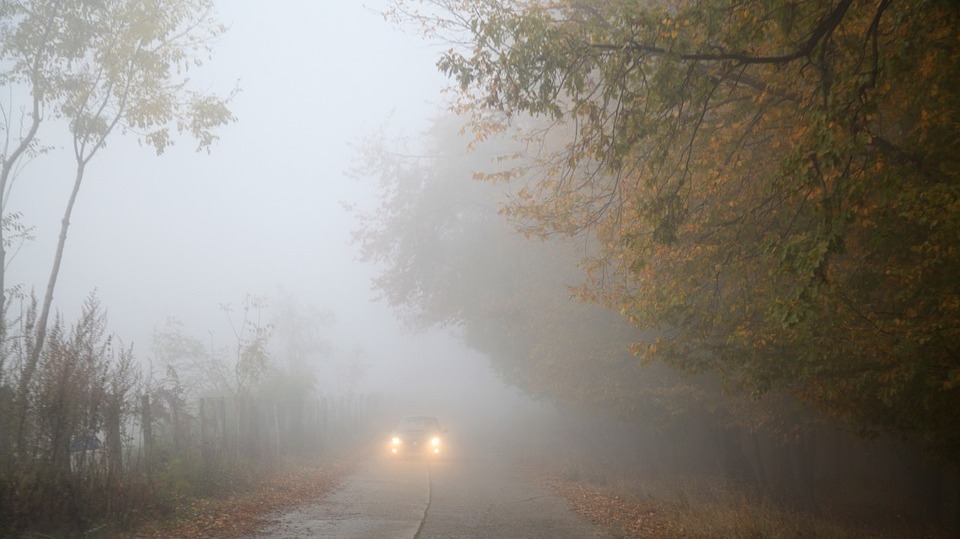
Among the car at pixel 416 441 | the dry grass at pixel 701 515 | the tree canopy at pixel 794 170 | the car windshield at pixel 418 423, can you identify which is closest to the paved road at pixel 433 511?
the dry grass at pixel 701 515

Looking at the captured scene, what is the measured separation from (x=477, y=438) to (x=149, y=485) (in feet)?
113

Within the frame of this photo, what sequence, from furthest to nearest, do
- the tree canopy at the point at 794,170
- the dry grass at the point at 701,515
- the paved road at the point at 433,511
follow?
the paved road at the point at 433,511 → the dry grass at the point at 701,515 → the tree canopy at the point at 794,170

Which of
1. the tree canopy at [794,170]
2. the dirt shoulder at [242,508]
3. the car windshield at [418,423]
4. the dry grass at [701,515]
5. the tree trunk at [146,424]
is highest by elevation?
the tree canopy at [794,170]

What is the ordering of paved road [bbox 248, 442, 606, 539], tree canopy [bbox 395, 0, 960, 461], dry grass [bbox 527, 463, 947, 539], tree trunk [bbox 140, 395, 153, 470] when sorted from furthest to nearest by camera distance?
1. tree trunk [bbox 140, 395, 153, 470]
2. paved road [bbox 248, 442, 606, 539]
3. dry grass [bbox 527, 463, 947, 539]
4. tree canopy [bbox 395, 0, 960, 461]

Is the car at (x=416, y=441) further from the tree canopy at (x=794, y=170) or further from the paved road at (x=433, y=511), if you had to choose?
the tree canopy at (x=794, y=170)

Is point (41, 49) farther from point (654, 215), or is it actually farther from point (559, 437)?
point (559, 437)

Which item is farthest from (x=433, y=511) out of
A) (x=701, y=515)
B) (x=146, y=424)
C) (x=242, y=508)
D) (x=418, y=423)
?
(x=418, y=423)

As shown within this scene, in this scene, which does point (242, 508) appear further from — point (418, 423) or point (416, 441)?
point (418, 423)

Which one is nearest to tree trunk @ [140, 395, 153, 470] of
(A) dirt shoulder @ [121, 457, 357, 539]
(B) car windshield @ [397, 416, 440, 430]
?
(A) dirt shoulder @ [121, 457, 357, 539]

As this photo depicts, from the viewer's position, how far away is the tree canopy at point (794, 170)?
6910 mm

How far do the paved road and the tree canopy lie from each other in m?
3.71

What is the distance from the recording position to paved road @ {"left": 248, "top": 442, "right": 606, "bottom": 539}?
10.6m

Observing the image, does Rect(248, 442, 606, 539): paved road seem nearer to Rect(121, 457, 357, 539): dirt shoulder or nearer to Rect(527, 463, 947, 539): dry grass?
Rect(121, 457, 357, 539): dirt shoulder

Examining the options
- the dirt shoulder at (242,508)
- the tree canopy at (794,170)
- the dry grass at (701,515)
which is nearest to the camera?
the tree canopy at (794,170)
